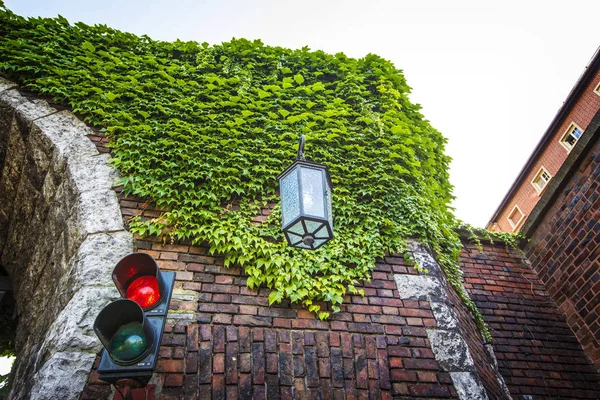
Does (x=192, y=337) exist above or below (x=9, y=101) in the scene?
below

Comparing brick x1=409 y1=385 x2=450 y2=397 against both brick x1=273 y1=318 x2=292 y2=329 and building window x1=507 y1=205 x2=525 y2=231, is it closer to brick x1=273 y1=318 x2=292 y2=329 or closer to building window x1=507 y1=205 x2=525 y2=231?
→ brick x1=273 y1=318 x2=292 y2=329

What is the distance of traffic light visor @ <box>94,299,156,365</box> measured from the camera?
182 centimetres

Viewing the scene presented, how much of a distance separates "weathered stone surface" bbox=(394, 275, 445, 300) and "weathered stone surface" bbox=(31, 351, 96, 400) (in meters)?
2.72

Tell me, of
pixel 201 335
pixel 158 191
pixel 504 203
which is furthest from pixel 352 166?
pixel 504 203

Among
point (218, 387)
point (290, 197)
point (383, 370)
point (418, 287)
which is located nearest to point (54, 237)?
point (218, 387)

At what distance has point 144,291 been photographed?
212 centimetres

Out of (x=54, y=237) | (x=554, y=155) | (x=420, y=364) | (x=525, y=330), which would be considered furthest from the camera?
(x=554, y=155)

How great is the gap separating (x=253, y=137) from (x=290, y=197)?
1.89 metres

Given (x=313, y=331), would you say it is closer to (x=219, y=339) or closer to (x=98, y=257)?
(x=219, y=339)

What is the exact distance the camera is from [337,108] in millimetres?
4980

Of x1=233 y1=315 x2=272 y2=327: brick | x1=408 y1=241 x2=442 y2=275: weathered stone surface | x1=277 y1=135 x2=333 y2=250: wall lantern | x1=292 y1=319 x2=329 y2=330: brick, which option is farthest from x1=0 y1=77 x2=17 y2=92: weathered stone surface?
x1=408 y1=241 x2=442 y2=275: weathered stone surface

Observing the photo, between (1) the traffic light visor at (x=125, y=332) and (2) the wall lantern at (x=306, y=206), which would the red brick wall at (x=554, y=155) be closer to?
(2) the wall lantern at (x=306, y=206)

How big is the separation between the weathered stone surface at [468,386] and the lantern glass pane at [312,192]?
1832 millimetres

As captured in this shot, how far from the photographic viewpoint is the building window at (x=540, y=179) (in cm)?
1491
